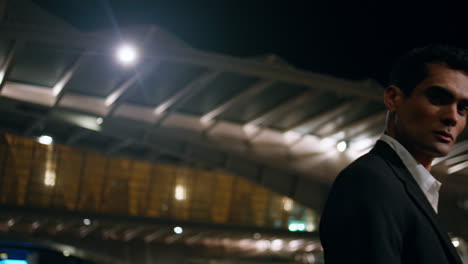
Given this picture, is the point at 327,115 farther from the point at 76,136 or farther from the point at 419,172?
the point at 419,172

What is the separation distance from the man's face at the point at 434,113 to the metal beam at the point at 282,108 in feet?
61.3

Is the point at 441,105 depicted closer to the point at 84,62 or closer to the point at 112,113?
the point at 84,62

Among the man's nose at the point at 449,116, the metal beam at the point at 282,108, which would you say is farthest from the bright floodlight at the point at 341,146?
the man's nose at the point at 449,116

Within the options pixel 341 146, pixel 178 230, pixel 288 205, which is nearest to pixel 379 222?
pixel 341 146

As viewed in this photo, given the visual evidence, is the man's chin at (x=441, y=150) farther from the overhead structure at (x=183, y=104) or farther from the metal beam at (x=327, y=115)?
the metal beam at (x=327, y=115)

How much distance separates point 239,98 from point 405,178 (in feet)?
63.1

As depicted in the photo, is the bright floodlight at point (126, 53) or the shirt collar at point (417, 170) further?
the bright floodlight at point (126, 53)

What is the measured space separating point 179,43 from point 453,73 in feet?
52.7

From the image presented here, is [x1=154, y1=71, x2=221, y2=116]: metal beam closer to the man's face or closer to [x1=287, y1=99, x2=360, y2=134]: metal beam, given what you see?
[x1=287, y1=99, x2=360, y2=134]: metal beam

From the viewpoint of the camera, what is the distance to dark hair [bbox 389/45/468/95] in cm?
171

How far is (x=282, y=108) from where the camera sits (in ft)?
71.9

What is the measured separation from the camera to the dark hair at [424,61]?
171cm

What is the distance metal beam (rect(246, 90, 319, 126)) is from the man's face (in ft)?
61.3

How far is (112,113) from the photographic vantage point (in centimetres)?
2139
